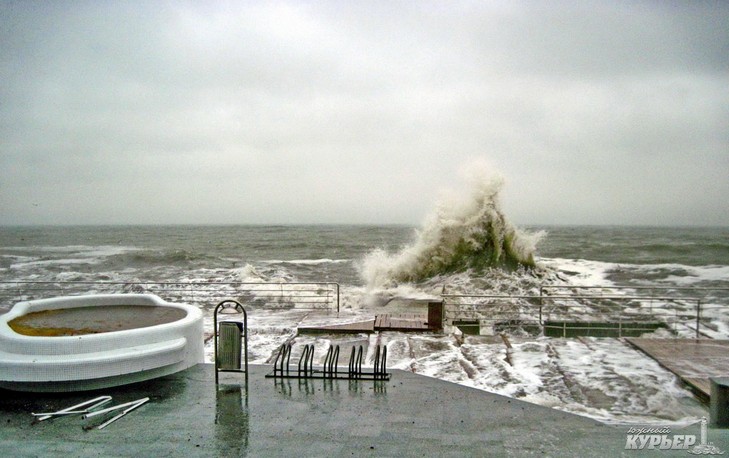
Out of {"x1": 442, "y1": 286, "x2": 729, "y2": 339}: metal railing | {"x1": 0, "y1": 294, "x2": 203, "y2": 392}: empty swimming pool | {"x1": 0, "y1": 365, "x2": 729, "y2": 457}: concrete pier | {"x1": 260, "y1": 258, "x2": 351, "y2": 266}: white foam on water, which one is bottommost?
{"x1": 260, "y1": 258, "x2": 351, "y2": 266}: white foam on water

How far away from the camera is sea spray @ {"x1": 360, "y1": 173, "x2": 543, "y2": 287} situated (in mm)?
24125

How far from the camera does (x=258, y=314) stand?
39.9ft

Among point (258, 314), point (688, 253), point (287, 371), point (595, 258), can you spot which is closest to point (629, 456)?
point (287, 371)

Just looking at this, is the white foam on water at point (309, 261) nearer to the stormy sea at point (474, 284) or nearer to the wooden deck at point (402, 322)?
the stormy sea at point (474, 284)

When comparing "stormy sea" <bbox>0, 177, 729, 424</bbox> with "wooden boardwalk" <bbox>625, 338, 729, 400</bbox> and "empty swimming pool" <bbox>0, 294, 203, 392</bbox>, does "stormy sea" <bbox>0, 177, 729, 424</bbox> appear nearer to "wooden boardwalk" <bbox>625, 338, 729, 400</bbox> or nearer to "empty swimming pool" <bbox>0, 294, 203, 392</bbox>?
"wooden boardwalk" <bbox>625, 338, 729, 400</bbox>

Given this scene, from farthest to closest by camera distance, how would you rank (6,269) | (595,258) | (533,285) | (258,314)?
1. (595,258)
2. (6,269)
3. (533,285)
4. (258,314)

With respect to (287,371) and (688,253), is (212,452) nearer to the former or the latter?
(287,371)

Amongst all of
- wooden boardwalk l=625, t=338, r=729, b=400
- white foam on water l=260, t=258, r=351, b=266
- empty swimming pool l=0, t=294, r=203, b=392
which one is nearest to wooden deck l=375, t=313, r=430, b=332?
wooden boardwalk l=625, t=338, r=729, b=400

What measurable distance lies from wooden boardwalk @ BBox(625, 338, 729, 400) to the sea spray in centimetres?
1471

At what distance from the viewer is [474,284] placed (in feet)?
70.5

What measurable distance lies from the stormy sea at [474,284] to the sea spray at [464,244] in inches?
2.2

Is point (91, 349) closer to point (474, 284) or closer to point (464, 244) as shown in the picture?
point (474, 284)

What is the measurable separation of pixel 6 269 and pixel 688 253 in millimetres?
48730

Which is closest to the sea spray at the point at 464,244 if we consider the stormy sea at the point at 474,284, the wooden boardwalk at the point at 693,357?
the stormy sea at the point at 474,284
